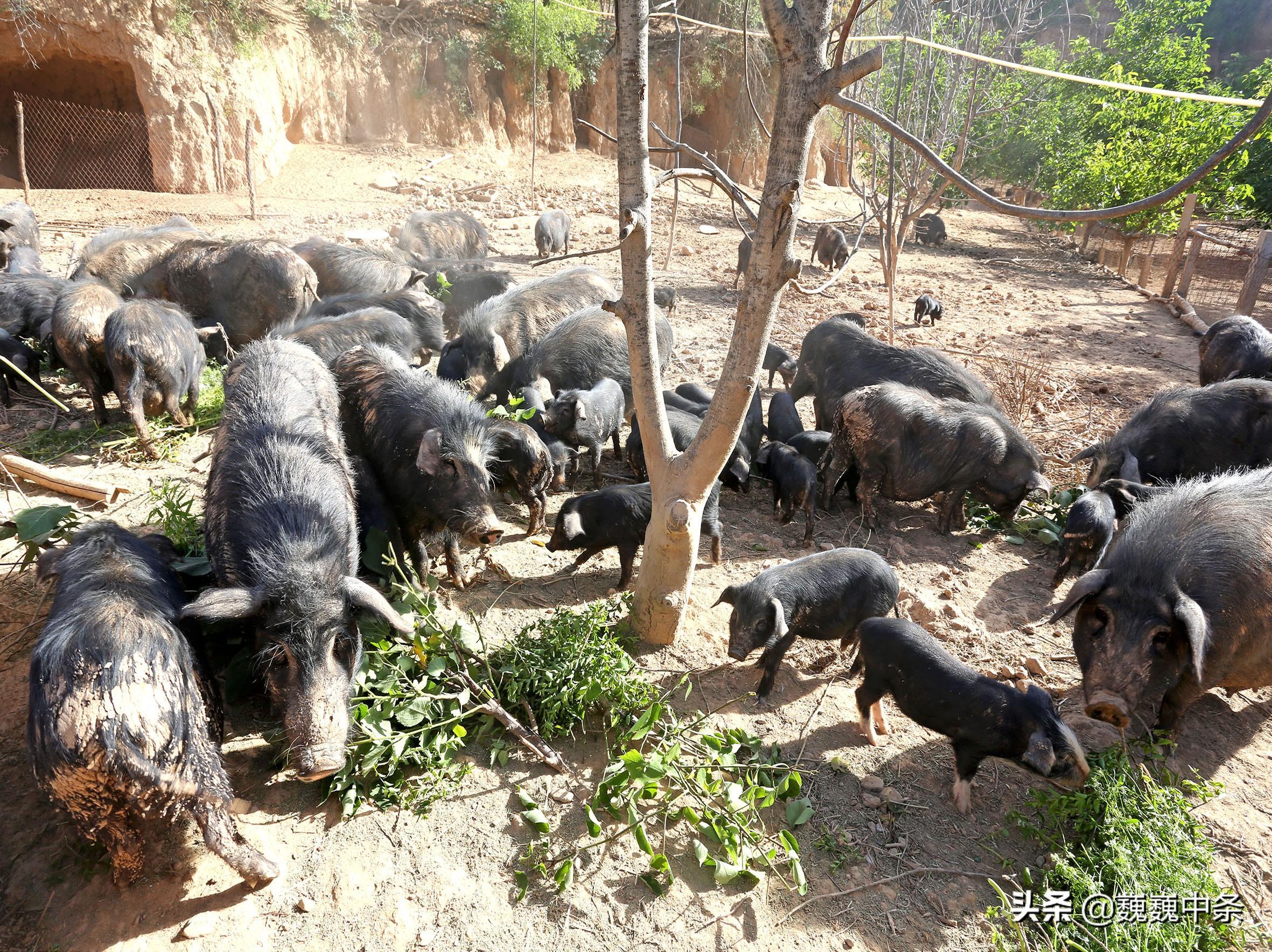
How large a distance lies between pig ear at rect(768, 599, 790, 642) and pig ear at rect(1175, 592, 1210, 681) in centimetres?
191

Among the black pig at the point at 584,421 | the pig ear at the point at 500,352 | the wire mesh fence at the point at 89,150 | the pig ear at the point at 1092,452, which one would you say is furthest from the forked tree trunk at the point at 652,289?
the wire mesh fence at the point at 89,150

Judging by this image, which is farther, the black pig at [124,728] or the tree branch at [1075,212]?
the black pig at [124,728]

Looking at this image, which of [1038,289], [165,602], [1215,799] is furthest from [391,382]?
[1038,289]

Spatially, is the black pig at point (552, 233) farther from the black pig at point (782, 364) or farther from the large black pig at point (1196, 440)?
the large black pig at point (1196, 440)

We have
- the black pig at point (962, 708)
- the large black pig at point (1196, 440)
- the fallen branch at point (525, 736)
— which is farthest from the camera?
the large black pig at point (1196, 440)

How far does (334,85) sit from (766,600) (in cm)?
1967

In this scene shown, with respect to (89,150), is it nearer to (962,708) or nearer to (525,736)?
(525,736)

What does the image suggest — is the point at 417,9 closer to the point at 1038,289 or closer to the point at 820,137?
Result: the point at 820,137

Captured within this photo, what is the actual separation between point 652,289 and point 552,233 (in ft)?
36.7

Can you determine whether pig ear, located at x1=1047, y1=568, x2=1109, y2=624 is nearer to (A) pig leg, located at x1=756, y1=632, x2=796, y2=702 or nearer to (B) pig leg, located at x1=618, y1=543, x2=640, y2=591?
(A) pig leg, located at x1=756, y1=632, x2=796, y2=702

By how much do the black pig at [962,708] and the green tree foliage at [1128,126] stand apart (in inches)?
560

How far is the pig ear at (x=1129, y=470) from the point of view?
20.6 feet

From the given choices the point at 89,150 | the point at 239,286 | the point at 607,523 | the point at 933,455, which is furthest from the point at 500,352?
the point at 89,150

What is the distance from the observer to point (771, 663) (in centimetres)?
405
